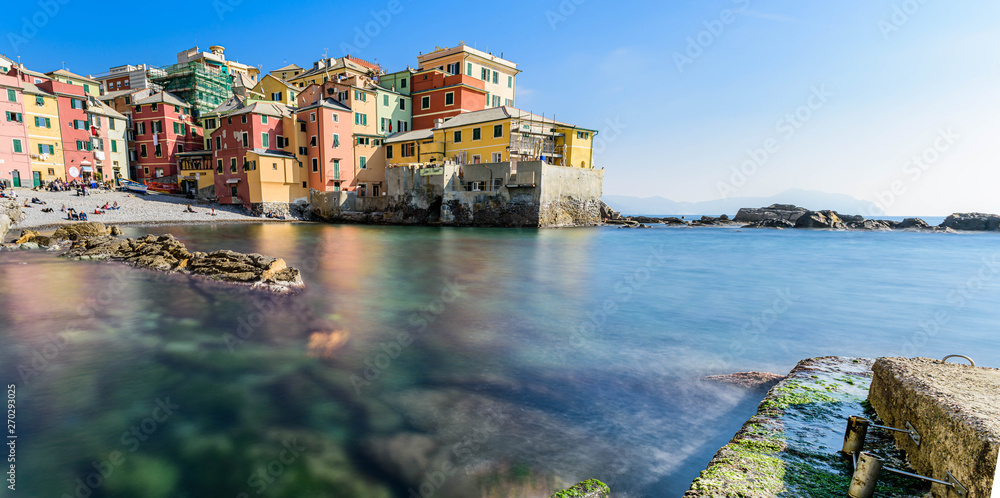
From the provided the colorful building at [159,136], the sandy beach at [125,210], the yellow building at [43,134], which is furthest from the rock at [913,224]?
the yellow building at [43,134]

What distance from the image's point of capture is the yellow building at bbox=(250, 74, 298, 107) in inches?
2245

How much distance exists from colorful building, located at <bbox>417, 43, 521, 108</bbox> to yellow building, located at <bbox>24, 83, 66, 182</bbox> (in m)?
41.4

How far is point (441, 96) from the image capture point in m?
56.0

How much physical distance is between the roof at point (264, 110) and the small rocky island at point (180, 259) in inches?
1069

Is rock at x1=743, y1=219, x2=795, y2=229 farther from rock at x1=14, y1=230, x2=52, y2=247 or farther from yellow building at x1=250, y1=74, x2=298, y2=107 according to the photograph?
rock at x1=14, y1=230, x2=52, y2=247

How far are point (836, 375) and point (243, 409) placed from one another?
10.3 metres

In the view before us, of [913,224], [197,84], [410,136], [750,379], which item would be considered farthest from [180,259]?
[913,224]

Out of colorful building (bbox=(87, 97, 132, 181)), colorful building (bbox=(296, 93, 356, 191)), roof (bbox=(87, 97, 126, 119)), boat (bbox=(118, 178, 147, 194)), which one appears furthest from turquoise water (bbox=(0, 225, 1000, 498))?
roof (bbox=(87, 97, 126, 119))

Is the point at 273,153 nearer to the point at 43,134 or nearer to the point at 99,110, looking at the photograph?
the point at 43,134

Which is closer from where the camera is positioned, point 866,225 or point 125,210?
point 125,210

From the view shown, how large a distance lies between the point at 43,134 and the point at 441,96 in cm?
4182

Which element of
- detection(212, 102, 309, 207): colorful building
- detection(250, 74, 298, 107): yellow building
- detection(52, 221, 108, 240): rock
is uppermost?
detection(250, 74, 298, 107): yellow building

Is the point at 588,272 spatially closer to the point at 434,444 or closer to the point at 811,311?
the point at 811,311

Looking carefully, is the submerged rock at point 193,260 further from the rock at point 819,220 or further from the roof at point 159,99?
the rock at point 819,220
